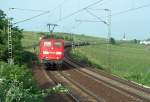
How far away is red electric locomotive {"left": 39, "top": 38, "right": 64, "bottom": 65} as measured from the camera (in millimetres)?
40906

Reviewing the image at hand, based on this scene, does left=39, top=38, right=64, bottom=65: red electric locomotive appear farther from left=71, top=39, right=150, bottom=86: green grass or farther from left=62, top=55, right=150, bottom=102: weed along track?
left=62, top=55, right=150, bottom=102: weed along track

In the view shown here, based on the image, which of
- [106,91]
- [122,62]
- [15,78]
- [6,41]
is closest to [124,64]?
[122,62]

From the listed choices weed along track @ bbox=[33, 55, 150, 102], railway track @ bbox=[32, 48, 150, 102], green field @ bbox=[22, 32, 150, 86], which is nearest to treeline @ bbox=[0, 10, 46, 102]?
weed along track @ bbox=[33, 55, 150, 102]

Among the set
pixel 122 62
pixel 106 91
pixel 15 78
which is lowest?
pixel 122 62

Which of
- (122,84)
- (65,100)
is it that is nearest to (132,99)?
(65,100)

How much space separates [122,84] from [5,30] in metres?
18.6

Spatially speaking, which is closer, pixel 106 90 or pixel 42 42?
pixel 106 90

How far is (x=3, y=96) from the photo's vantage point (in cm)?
1020

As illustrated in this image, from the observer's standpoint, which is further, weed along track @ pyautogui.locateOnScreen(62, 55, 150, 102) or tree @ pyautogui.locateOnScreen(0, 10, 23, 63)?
tree @ pyautogui.locateOnScreen(0, 10, 23, 63)

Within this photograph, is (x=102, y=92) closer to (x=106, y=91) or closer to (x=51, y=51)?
(x=106, y=91)

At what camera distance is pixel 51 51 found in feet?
134

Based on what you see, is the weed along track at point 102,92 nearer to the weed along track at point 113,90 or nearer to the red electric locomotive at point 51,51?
the weed along track at point 113,90

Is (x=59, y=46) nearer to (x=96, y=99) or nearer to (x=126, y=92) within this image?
(x=126, y=92)

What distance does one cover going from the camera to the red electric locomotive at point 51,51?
4091 cm
